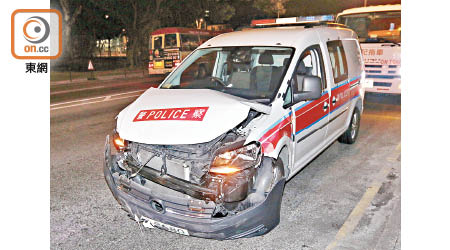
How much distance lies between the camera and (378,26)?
11.0 meters

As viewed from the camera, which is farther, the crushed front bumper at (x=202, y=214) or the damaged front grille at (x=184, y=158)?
the damaged front grille at (x=184, y=158)

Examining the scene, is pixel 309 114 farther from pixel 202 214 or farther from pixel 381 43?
pixel 381 43

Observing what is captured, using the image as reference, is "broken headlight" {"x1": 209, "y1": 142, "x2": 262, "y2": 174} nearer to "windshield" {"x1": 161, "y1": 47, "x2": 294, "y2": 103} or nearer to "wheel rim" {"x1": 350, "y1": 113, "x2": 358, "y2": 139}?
"windshield" {"x1": 161, "y1": 47, "x2": 294, "y2": 103}

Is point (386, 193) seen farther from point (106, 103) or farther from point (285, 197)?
point (106, 103)

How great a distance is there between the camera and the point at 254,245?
12.5 feet

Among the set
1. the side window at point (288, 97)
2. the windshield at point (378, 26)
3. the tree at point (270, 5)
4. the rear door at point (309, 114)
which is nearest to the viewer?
the side window at point (288, 97)

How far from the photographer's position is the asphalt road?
12.7 ft

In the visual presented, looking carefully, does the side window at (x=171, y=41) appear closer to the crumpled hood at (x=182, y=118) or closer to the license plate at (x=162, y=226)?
the crumpled hood at (x=182, y=118)

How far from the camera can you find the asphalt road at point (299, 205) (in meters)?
3.87

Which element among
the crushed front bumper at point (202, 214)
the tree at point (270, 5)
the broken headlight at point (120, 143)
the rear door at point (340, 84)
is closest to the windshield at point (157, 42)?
the rear door at point (340, 84)

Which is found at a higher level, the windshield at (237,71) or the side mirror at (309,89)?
the windshield at (237,71)

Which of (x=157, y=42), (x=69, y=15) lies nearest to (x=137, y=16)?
(x=69, y=15)

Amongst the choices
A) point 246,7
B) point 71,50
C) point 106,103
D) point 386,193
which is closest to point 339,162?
point 386,193

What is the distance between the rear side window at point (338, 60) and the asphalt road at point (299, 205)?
1.33m
